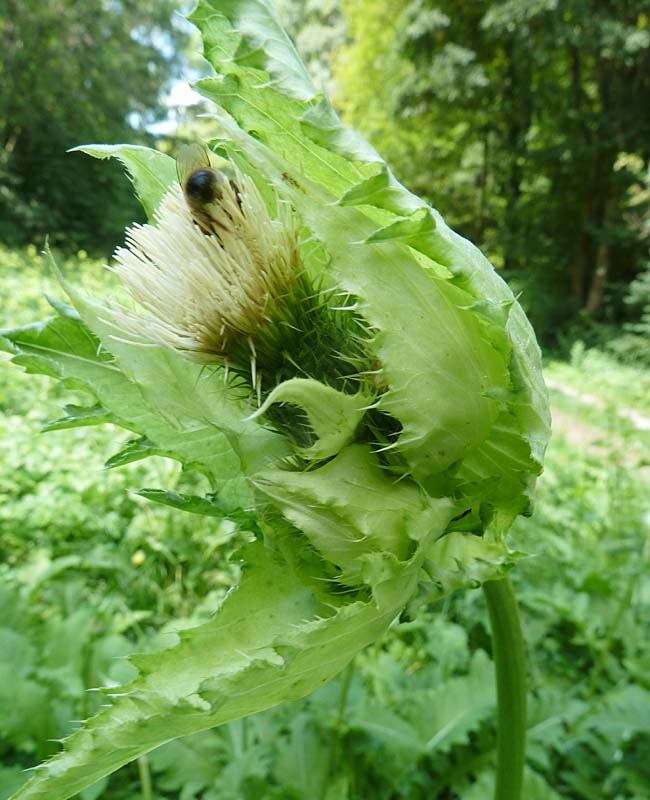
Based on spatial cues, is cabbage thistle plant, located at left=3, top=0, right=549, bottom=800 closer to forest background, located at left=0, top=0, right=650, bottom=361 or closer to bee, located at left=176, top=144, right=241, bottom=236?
bee, located at left=176, top=144, right=241, bottom=236

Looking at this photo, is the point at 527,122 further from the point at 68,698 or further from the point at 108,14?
the point at 68,698

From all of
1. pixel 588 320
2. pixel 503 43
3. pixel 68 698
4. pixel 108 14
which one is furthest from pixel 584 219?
pixel 68 698

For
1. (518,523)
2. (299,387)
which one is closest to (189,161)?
(299,387)

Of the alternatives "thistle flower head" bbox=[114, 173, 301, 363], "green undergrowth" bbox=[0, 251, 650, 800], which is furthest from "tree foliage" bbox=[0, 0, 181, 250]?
"thistle flower head" bbox=[114, 173, 301, 363]

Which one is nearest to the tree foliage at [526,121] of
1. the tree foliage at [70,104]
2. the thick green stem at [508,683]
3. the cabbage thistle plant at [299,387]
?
the tree foliage at [70,104]

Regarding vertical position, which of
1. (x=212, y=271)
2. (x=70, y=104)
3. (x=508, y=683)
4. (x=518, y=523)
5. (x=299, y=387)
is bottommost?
(x=518, y=523)

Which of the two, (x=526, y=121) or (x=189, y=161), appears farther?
(x=526, y=121)

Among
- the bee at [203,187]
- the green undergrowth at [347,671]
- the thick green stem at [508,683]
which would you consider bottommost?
the green undergrowth at [347,671]

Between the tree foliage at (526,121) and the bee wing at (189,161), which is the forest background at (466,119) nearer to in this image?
the tree foliage at (526,121)

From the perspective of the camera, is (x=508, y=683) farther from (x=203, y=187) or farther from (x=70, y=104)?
(x=70, y=104)
